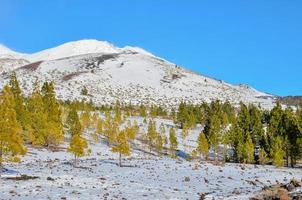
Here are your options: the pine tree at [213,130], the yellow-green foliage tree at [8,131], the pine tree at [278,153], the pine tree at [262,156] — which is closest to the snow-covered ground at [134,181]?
the yellow-green foliage tree at [8,131]

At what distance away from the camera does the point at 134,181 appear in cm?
5966

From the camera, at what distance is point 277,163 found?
93812 mm

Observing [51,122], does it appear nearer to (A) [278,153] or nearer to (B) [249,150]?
(B) [249,150]

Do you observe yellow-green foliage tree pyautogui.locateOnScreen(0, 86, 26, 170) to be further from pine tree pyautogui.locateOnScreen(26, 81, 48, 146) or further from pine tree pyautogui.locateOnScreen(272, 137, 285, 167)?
pine tree pyautogui.locateOnScreen(272, 137, 285, 167)

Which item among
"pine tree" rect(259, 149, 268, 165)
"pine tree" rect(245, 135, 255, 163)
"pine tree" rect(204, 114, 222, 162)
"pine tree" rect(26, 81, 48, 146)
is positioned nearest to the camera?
"pine tree" rect(259, 149, 268, 165)

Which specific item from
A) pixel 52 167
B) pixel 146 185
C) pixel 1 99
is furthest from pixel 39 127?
pixel 146 185

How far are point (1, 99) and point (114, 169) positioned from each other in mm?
20785

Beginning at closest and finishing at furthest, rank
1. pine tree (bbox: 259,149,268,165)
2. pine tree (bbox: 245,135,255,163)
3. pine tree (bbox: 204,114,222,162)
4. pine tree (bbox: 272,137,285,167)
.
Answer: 1. pine tree (bbox: 272,137,285,167)
2. pine tree (bbox: 259,149,268,165)
3. pine tree (bbox: 245,135,255,163)
4. pine tree (bbox: 204,114,222,162)

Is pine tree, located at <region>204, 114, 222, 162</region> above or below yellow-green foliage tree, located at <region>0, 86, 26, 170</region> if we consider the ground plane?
above

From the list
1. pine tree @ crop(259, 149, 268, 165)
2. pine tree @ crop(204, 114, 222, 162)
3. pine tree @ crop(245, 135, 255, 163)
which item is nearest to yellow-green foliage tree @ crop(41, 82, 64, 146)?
pine tree @ crop(204, 114, 222, 162)

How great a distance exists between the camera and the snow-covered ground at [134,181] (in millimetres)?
46781

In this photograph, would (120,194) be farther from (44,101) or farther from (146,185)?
(44,101)

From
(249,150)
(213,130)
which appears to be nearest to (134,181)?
(249,150)

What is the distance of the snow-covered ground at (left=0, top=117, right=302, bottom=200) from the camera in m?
46.8
